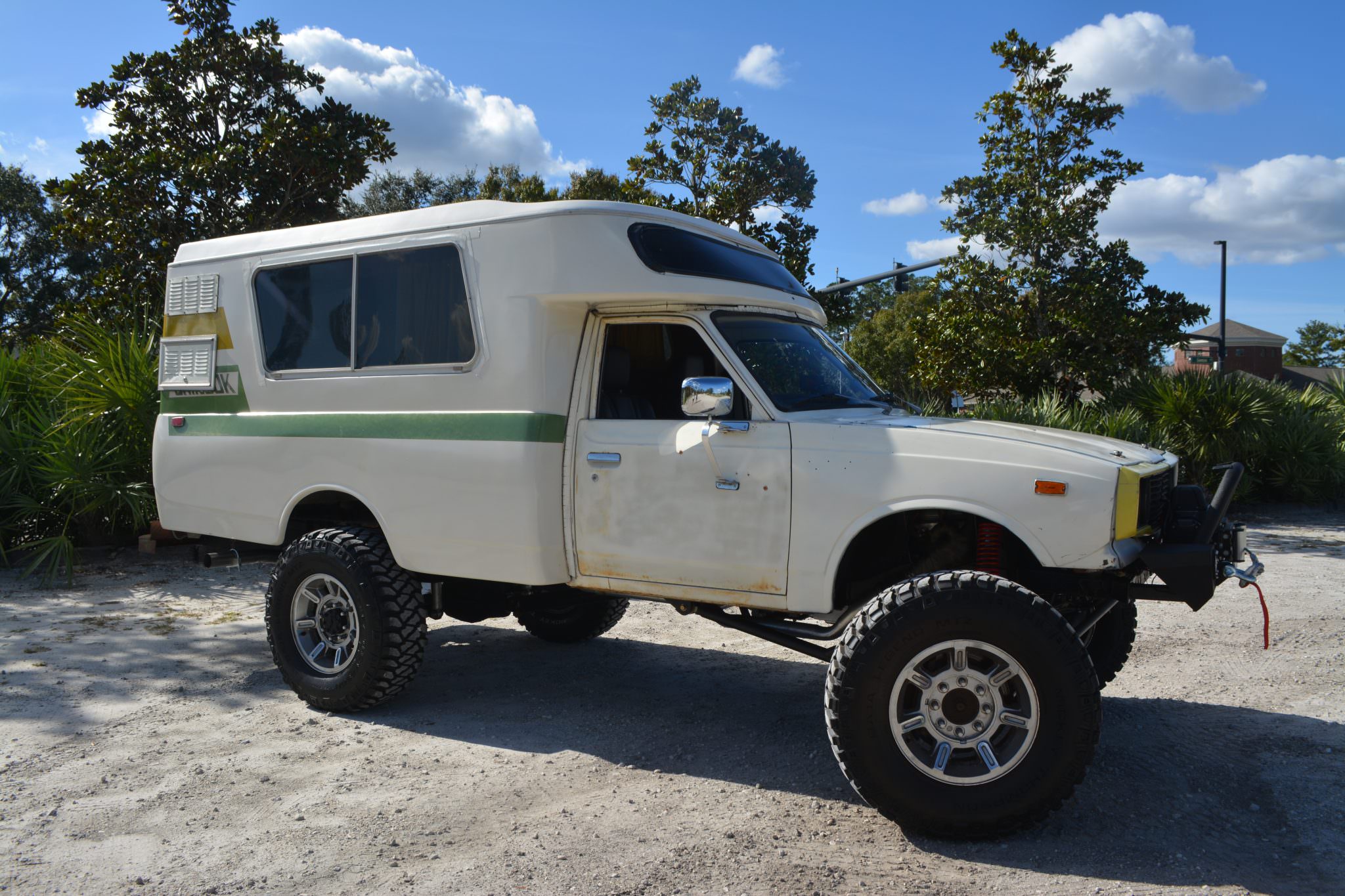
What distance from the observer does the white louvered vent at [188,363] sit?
20.1 ft

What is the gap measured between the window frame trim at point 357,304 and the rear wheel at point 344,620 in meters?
0.93

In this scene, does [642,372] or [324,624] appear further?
[324,624]

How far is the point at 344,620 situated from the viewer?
5.53 meters

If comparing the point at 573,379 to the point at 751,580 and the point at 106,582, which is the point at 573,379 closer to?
the point at 751,580

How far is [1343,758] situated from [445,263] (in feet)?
16.6

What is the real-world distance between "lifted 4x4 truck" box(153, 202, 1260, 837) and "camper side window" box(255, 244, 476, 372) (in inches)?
0.7

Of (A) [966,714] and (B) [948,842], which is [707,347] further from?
(B) [948,842]

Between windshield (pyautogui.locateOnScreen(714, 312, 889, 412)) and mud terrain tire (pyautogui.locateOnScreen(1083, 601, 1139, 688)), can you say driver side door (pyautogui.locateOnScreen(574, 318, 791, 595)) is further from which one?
mud terrain tire (pyautogui.locateOnScreen(1083, 601, 1139, 688))

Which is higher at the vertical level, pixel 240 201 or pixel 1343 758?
pixel 240 201

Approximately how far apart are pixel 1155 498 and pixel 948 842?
1.70m

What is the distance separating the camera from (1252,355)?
75562mm

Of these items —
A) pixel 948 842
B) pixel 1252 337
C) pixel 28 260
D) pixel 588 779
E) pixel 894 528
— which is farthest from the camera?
pixel 1252 337

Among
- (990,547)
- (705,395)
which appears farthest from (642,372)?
(990,547)

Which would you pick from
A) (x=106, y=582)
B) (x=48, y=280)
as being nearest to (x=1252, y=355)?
(x=48, y=280)
